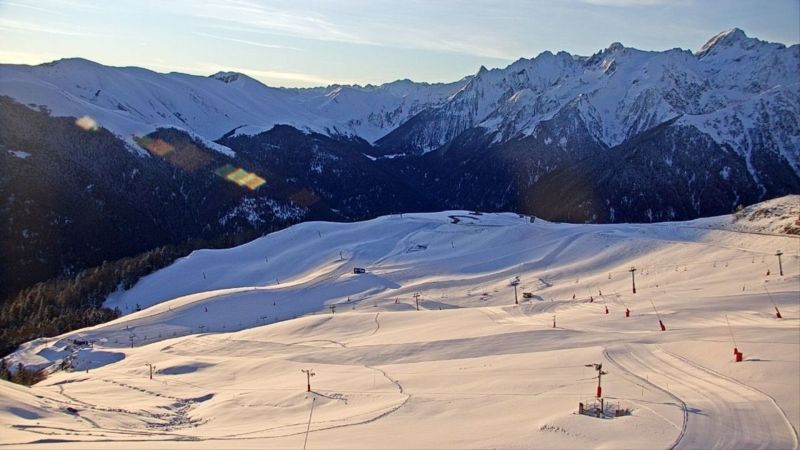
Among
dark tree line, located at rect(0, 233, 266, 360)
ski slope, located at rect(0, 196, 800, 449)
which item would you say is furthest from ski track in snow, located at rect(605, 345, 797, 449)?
dark tree line, located at rect(0, 233, 266, 360)

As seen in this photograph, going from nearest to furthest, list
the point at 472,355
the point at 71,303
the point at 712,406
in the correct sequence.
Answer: the point at 712,406 → the point at 472,355 → the point at 71,303

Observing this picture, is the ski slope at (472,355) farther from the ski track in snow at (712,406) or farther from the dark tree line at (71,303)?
the dark tree line at (71,303)

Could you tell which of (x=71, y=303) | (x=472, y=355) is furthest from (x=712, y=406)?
(x=71, y=303)

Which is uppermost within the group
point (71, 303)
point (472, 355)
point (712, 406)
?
point (712, 406)

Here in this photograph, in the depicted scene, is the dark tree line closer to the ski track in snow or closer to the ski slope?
the ski slope

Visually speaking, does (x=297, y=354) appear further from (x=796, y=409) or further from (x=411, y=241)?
(x=411, y=241)

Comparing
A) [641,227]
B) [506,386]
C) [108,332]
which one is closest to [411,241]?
[641,227]

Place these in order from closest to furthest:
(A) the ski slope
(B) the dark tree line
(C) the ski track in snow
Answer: (C) the ski track in snow → (A) the ski slope → (B) the dark tree line

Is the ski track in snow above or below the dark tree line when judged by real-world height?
above

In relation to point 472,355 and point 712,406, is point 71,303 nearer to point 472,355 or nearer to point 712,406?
point 472,355
